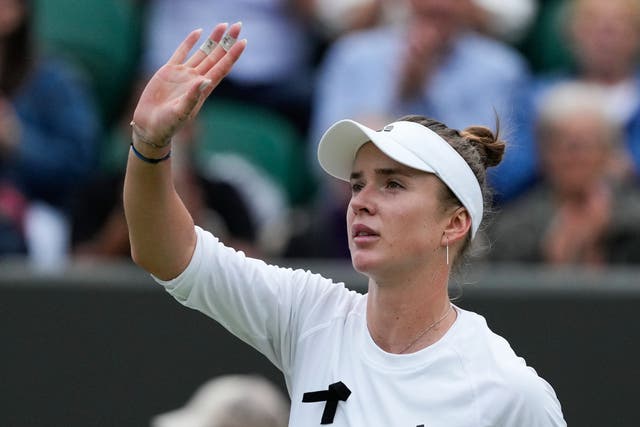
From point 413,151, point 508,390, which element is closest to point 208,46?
point 413,151

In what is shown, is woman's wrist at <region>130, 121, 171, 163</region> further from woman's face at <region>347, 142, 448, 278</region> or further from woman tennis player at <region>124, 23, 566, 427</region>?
woman's face at <region>347, 142, 448, 278</region>

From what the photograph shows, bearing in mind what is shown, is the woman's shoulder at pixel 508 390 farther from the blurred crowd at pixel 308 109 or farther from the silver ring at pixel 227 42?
the blurred crowd at pixel 308 109

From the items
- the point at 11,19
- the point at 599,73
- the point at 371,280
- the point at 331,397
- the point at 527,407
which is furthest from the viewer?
the point at 599,73

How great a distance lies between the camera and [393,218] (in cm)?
276

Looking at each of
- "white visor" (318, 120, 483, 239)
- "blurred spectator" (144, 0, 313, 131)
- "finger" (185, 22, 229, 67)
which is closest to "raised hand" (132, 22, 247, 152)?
"finger" (185, 22, 229, 67)

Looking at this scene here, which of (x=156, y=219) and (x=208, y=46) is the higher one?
(x=208, y=46)

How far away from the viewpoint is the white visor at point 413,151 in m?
2.76

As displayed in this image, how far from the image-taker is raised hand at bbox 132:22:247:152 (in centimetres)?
271

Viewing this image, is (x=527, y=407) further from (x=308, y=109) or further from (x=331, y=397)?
(x=308, y=109)

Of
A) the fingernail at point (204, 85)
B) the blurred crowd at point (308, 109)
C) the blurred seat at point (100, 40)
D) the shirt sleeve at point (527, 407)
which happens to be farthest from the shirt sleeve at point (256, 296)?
the blurred seat at point (100, 40)

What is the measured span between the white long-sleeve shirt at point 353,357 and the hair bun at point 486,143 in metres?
0.37

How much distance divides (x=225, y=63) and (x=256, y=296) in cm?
53

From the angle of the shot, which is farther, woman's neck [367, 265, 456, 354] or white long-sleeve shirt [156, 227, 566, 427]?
woman's neck [367, 265, 456, 354]

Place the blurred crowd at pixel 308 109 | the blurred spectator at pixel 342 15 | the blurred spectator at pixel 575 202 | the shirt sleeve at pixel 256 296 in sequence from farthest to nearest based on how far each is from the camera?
the blurred spectator at pixel 342 15, the blurred crowd at pixel 308 109, the blurred spectator at pixel 575 202, the shirt sleeve at pixel 256 296
